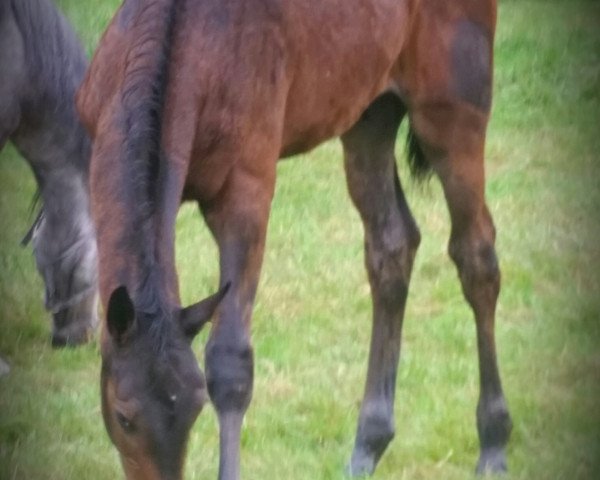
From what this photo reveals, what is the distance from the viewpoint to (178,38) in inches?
150

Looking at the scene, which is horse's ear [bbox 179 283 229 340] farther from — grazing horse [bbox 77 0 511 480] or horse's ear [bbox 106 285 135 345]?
horse's ear [bbox 106 285 135 345]

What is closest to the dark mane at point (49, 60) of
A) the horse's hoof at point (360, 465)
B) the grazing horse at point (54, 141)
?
the grazing horse at point (54, 141)

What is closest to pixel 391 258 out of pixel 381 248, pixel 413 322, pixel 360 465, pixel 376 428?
pixel 381 248

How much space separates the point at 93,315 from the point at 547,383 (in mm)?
2159

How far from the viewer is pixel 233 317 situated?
3.94 m

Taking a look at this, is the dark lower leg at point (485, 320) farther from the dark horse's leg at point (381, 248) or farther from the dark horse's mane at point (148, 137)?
the dark horse's mane at point (148, 137)

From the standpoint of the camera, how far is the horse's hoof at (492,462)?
5027mm

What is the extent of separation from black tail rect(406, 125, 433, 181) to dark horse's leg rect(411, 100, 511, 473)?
0.12m

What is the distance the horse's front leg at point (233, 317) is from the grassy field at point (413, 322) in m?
1.00

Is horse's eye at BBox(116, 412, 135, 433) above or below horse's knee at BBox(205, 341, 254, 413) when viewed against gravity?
above

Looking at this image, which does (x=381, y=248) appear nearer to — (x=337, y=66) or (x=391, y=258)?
(x=391, y=258)

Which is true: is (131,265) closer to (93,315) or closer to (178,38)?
(178,38)

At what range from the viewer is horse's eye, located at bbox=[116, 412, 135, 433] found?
3387 millimetres

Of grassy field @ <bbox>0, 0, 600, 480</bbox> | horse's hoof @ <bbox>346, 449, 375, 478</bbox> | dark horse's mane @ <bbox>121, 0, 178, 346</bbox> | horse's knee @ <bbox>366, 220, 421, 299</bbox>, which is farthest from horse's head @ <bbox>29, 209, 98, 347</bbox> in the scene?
dark horse's mane @ <bbox>121, 0, 178, 346</bbox>
